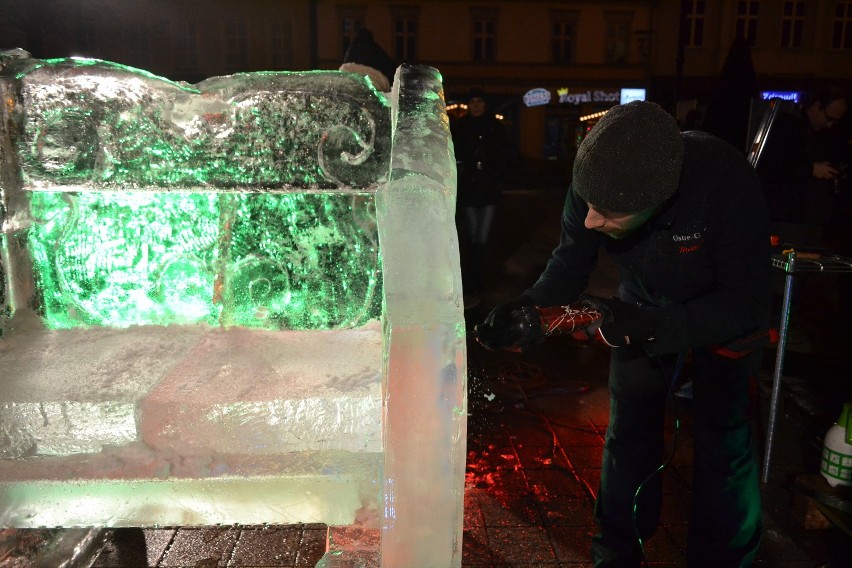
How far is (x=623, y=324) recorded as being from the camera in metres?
2.09

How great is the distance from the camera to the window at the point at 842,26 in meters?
29.2

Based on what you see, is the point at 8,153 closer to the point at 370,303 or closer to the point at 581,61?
the point at 370,303

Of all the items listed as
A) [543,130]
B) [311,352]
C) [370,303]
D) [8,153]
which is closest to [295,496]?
[311,352]

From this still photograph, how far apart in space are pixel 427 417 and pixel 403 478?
0.15 m

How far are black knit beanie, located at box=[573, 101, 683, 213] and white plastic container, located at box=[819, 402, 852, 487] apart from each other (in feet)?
6.11

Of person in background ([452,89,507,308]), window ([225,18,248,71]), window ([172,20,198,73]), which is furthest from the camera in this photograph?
window ([225,18,248,71])

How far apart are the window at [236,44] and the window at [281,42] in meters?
1.38

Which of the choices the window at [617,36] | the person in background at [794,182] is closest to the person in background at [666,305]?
the person in background at [794,182]

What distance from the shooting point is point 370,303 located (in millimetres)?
2154

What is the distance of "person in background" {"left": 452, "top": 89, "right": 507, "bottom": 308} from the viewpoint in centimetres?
667

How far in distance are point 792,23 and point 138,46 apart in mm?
31928

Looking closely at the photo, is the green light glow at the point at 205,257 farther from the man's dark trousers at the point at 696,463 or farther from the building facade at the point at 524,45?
the building facade at the point at 524,45

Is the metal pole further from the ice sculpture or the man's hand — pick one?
the man's hand

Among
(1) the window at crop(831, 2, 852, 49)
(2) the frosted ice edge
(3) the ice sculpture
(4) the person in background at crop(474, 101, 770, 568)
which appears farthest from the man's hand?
(1) the window at crop(831, 2, 852, 49)
